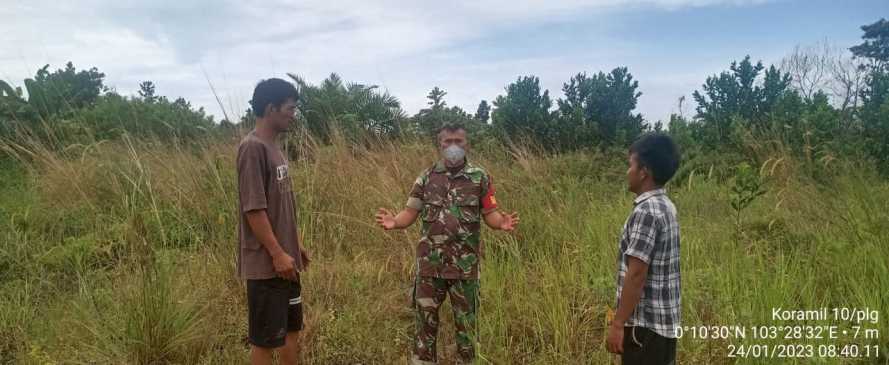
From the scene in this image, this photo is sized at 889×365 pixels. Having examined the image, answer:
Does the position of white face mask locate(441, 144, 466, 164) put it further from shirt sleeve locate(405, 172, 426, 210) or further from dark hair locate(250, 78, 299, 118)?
dark hair locate(250, 78, 299, 118)

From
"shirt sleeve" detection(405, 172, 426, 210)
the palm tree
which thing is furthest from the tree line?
"shirt sleeve" detection(405, 172, 426, 210)

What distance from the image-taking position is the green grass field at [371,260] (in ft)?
9.79

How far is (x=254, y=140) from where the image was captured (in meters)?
2.38

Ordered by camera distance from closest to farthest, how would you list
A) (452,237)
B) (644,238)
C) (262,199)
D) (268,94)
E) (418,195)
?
(644,238), (262,199), (268,94), (452,237), (418,195)

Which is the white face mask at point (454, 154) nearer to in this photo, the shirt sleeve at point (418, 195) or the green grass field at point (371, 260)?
the shirt sleeve at point (418, 195)

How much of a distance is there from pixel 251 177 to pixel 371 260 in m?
2.15

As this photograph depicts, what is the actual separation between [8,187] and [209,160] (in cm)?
344

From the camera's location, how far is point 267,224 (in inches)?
91.5

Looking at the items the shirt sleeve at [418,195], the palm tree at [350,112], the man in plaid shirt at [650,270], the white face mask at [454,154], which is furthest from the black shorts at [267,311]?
the palm tree at [350,112]

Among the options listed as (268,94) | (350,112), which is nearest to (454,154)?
(268,94)

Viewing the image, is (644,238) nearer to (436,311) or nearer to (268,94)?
(436,311)

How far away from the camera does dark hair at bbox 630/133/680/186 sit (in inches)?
79.3

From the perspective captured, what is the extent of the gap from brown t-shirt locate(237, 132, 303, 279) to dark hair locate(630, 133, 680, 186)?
1.58 m

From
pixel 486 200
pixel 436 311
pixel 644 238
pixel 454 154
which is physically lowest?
pixel 436 311
